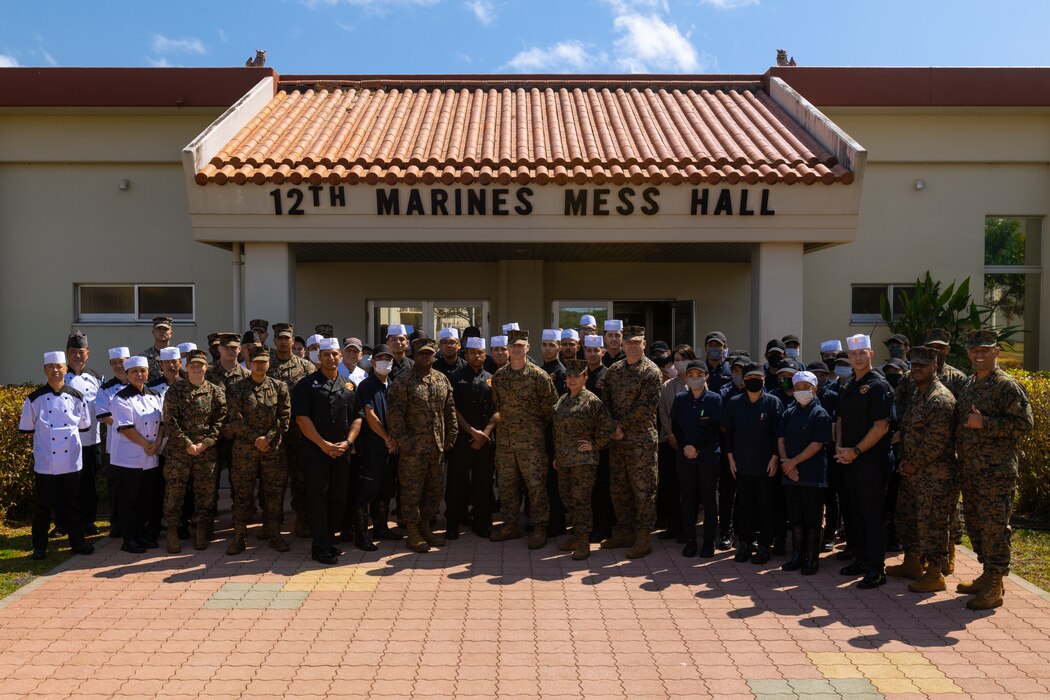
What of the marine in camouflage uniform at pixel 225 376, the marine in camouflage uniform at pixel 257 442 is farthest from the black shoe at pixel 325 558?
the marine in camouflage uniform at pixel 225 376

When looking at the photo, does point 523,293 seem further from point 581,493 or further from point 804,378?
point 804,378

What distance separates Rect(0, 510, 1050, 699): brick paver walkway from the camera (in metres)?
4.83

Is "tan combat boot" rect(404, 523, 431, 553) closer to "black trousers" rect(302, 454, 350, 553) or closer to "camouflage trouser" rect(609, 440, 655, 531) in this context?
"black trousers" rect(302, 454, 350, 553)

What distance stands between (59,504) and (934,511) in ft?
24.3

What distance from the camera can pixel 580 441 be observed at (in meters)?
7.49

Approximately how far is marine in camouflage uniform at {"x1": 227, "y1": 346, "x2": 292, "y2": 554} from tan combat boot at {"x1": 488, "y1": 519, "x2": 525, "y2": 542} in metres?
1.93

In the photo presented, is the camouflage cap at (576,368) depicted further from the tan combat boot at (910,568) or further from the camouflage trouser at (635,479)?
the tan combat boot at (910,568)

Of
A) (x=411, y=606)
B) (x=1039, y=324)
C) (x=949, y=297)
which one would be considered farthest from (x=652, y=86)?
(x=411, y=606)

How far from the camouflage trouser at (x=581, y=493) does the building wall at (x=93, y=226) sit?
8.67 meters

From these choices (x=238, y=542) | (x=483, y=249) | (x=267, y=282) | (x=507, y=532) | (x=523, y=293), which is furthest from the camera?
(x=523, y=293)

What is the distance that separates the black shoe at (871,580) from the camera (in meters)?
6.54

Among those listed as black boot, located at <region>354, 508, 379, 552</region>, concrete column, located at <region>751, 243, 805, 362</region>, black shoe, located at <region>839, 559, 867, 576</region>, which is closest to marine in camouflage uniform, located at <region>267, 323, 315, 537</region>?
black boot, located at <region>354, 508, 379, 552</region>

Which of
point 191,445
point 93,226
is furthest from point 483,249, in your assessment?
point 93,226

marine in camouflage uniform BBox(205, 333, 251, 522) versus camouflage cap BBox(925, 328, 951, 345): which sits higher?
camouflage cap BBox(925, 328, 951, 345)
